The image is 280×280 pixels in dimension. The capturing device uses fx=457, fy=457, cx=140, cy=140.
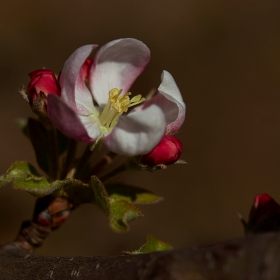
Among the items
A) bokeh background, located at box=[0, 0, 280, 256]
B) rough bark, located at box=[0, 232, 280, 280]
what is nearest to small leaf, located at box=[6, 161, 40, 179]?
rough bark, located at box=[0, 232, 280, 280]

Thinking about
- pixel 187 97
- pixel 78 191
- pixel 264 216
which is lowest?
pixel 187 97

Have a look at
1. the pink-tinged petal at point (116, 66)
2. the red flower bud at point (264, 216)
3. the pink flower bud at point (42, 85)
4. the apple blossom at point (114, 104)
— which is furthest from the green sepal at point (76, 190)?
the red flower bud at point (264, 216)

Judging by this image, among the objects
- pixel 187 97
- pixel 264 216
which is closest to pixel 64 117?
pixel 264 216

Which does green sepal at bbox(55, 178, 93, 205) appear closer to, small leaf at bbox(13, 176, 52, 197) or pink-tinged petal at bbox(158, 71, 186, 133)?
small leaf at bbox(13, 176, 52, 197)

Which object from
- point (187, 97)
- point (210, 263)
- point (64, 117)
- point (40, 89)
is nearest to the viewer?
point (210, 263)

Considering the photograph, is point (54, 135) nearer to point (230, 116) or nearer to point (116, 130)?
point (116, 130)

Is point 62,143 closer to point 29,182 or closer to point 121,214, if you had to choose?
point 29,182

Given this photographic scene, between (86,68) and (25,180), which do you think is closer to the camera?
(25,180)

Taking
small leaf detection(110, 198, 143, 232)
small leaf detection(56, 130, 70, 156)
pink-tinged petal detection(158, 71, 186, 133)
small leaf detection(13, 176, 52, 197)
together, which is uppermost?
pink-tinged petal detection(158, 71, 186, 133)
